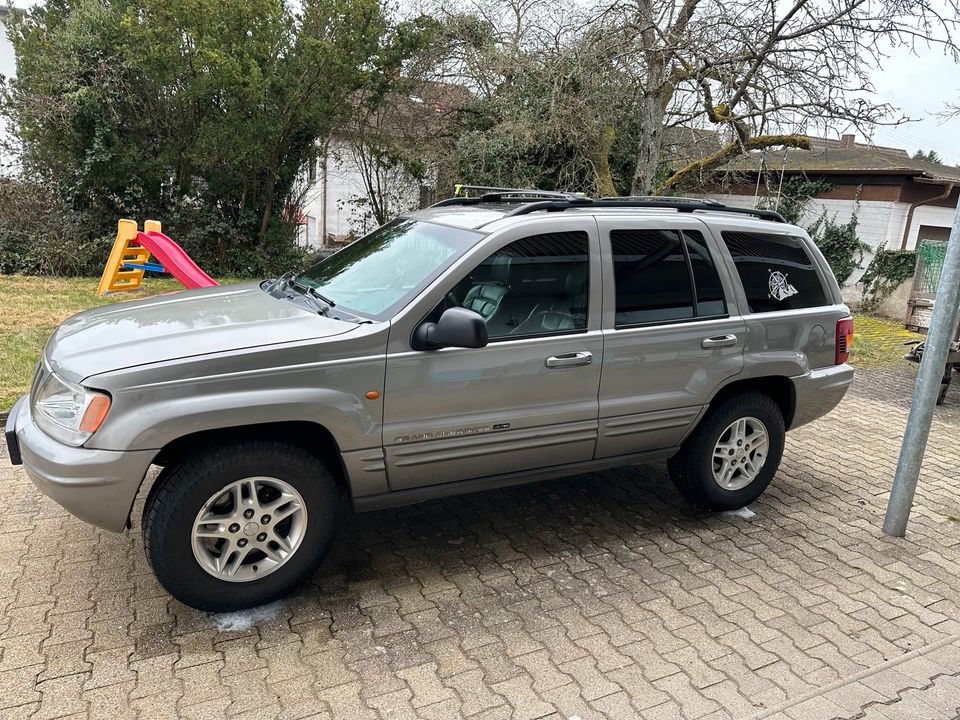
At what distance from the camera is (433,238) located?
4043 mm

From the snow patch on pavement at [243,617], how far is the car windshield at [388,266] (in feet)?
4.85

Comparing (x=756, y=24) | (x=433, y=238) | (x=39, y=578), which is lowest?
(x=39, y=578)

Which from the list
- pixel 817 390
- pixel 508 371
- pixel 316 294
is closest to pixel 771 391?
pixel 817 390

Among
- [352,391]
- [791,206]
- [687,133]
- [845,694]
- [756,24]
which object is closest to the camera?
[845,694]

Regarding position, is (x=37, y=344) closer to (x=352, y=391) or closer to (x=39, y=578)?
(x=39, y=578)

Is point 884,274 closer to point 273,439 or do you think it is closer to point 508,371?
point 508,371

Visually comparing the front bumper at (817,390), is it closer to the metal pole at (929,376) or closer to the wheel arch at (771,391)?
the wheel arch at (771,391)

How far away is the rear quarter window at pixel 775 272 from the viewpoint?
4.50 m

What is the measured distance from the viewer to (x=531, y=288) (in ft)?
12.5

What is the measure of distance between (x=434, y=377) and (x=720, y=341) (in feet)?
6.05

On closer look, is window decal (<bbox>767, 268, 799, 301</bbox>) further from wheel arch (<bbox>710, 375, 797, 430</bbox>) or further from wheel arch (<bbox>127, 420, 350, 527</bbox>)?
wheel arch (<bbox>127, 420, 350, 527</bbox>)

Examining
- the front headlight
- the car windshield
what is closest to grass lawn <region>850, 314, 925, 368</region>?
the car windshield

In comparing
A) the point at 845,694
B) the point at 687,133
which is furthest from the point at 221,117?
the point at 845,694

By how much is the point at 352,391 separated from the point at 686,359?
1987 mm
